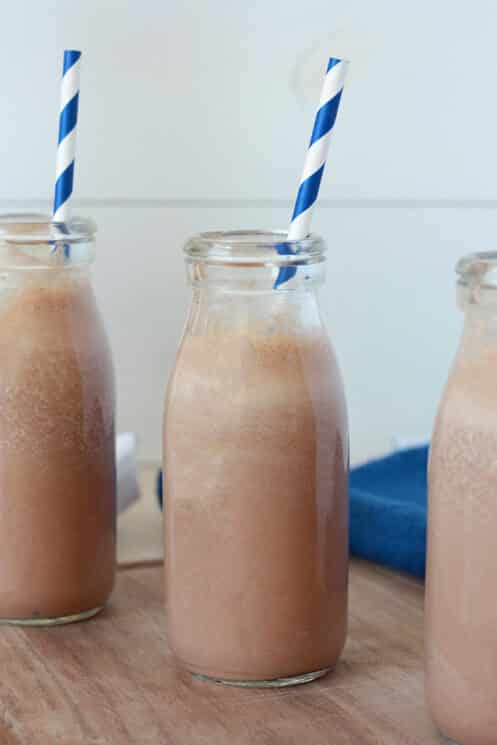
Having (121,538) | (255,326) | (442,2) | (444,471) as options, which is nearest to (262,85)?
(442,2)

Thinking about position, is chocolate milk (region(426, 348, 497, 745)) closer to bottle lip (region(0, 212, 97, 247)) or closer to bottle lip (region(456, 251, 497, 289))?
bottle lip (region(456, 251, 497, 289))

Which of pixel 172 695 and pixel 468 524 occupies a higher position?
pixel 468 524

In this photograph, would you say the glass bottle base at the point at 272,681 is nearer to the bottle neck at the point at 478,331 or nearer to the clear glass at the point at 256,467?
the clear glass at the point at 256,467

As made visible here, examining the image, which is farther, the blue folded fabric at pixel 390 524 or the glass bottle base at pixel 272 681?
the blue folded fabric at pixel 390 524

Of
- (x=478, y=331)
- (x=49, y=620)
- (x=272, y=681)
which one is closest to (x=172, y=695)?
(x=272, y=681)

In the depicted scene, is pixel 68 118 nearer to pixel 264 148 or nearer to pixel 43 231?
pixel 43 231

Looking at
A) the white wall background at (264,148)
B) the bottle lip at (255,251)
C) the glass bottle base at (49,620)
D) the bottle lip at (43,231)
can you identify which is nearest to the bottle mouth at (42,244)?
the bottle lip at (43,231)
